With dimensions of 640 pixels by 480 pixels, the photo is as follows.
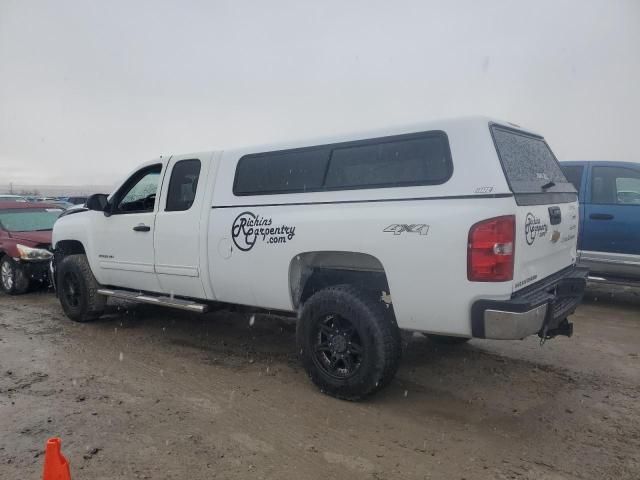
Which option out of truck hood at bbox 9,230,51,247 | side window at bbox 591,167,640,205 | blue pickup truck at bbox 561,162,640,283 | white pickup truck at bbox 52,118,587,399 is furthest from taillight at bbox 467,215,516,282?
truck hood at bbox 9,230,51,247

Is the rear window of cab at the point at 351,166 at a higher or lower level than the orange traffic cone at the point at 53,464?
Result: higher

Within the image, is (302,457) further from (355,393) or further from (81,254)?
(81,254)

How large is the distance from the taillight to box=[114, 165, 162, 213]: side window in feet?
11.6

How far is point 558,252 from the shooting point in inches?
159

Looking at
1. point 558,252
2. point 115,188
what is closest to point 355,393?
point 558,252

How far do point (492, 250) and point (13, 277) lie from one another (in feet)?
25.9

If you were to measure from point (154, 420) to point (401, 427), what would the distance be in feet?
5.74

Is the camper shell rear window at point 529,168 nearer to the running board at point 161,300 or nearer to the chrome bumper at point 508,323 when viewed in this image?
the chrome bumper at point 508,323

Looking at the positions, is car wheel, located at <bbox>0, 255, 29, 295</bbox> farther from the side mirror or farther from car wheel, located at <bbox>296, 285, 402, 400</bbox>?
car wheel, located at <bbox>296, 285, 402, 400</bbox>

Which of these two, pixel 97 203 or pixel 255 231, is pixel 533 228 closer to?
pixel 255 231

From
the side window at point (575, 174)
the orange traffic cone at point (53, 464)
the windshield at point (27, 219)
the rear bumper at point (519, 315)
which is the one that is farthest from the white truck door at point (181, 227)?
the side window at point (575, 174)

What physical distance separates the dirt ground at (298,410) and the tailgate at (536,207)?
3.42ft

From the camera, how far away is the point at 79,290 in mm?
6258

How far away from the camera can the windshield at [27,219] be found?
29.2 ft
